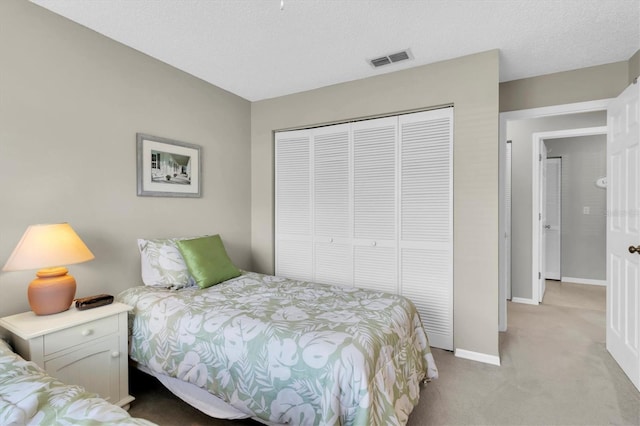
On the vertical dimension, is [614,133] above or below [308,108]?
below

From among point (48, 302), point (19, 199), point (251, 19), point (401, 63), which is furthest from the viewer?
point (401, 63)

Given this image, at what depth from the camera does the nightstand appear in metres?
1.69

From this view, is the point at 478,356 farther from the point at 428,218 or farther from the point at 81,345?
the point at 81,345

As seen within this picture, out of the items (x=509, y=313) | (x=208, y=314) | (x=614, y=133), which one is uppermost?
(x=614, y=133)

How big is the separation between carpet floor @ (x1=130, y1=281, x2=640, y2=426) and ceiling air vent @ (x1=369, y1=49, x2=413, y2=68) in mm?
2578

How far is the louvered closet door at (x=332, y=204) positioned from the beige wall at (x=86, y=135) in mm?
1167

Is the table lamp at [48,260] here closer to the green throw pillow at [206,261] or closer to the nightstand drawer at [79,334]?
the nightstand drawer at [79,334]

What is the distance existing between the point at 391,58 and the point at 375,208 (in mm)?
1359

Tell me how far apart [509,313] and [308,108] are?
339cm

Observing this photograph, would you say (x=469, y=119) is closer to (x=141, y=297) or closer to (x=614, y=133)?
(x=614, y=133)

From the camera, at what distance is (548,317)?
3727mm

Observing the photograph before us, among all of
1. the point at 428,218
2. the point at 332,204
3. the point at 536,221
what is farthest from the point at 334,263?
the point at 536,221

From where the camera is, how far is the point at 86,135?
7.67 ft

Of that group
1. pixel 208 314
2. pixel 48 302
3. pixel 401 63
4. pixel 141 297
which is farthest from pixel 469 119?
pixel 48 302
